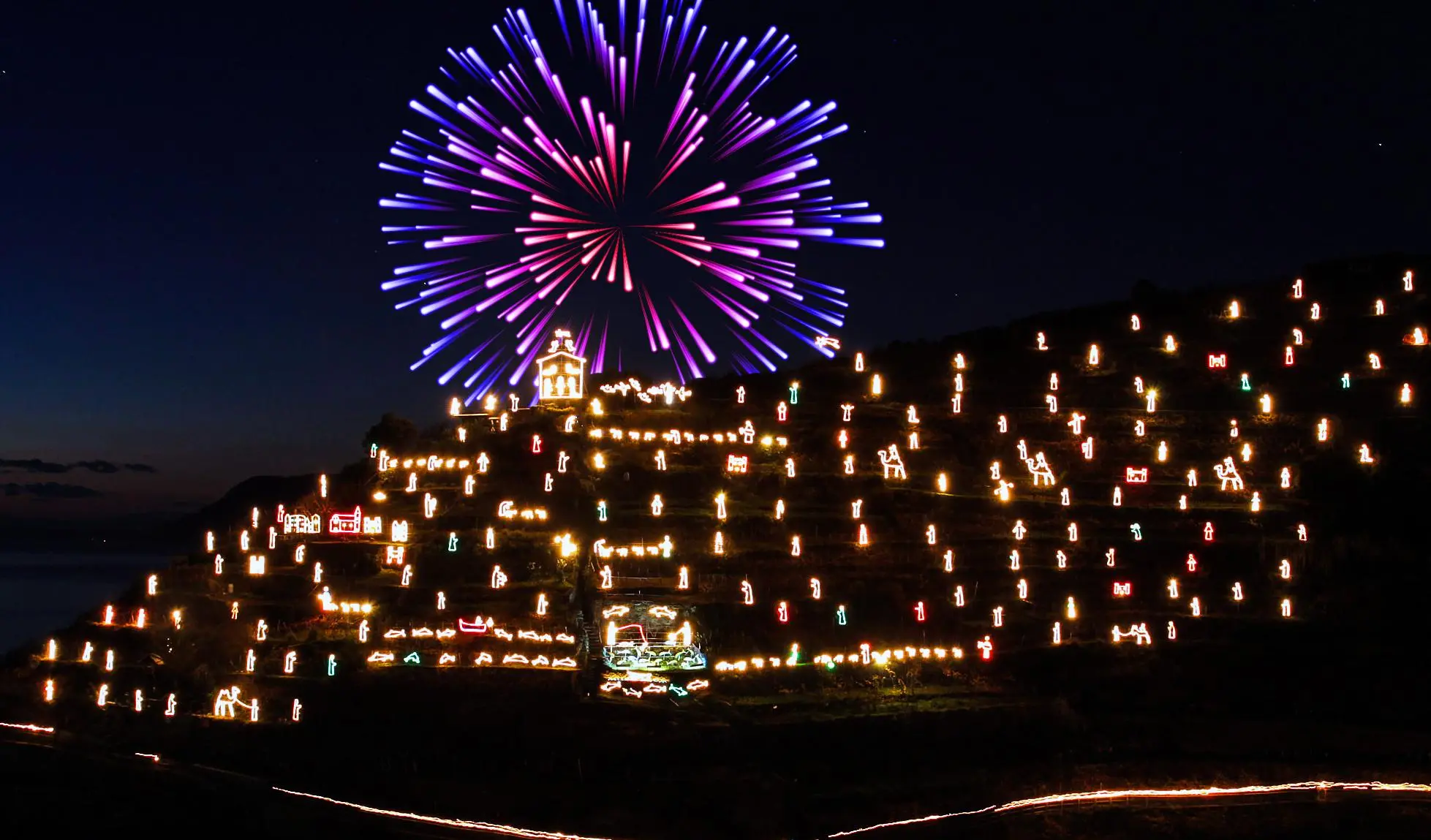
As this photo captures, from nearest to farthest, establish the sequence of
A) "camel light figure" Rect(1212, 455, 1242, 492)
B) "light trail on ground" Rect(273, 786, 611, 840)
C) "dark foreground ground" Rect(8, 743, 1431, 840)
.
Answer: "light trail on ground" Rect(273, 786, 611, 840) → "dark foreground ground" Rect(8, 743, 1431, 840) → "camel light figure" Rect(1212, 455, 1242, 492)

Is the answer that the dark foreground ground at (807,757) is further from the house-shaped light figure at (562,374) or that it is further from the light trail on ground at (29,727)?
the house-shaped light figure at (562,374)

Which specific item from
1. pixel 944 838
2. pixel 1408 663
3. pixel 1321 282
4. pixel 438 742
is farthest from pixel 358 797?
pixel 1321 282

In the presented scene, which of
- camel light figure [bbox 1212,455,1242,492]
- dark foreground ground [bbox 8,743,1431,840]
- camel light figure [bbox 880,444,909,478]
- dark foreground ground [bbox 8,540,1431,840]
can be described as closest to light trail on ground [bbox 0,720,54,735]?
dark foreground ground [bbox 8,540,1431,840]

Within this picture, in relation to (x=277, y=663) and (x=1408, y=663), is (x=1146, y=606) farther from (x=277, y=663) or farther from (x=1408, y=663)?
(x=277, y=663)

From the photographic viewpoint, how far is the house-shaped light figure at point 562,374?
161 ft

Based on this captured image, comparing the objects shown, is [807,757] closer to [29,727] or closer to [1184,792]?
[1184,792]

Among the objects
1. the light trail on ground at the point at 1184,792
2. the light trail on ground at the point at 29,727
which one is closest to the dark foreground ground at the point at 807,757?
the light trail on ground at the point at 1184,792

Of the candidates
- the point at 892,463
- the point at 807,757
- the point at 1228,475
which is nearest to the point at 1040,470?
the point at 892,463

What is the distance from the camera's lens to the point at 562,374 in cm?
4912

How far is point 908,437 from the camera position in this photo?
47.1m

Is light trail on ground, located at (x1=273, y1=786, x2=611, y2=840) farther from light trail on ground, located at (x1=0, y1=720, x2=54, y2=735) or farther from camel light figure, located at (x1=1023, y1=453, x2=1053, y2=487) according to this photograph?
camel light figure, located at (x1=1023, y1=453, x2=1053, y2=487)

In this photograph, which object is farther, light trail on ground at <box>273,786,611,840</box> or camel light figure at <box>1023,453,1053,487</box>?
camel light figure at <box>1023,453,1053,487</box>

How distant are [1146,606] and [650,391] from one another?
21794 mm

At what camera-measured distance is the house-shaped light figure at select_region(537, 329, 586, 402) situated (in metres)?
48.9
